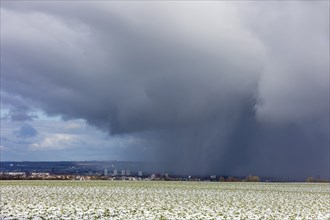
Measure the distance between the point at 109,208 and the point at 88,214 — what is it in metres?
3.51

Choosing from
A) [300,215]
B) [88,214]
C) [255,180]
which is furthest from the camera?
[255,180]

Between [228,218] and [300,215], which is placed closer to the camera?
[228,218]

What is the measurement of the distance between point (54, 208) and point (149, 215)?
668 cm

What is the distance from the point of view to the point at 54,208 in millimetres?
27891

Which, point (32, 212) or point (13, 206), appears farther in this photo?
point (13, 206)

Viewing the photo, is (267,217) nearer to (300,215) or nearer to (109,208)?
(300,215)

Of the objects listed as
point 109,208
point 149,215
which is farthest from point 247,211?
point 109,208

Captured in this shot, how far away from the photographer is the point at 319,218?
86.4 ft

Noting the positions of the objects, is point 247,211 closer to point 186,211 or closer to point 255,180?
point 186,211

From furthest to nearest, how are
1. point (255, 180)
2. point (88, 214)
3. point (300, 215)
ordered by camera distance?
point (255, 180), point (300, 215), point (88, 214)

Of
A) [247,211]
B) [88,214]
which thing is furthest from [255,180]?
[88,214]

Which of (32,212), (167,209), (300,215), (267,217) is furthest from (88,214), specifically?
(300,215)

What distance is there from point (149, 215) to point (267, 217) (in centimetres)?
713

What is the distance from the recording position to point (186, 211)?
91.1ft
